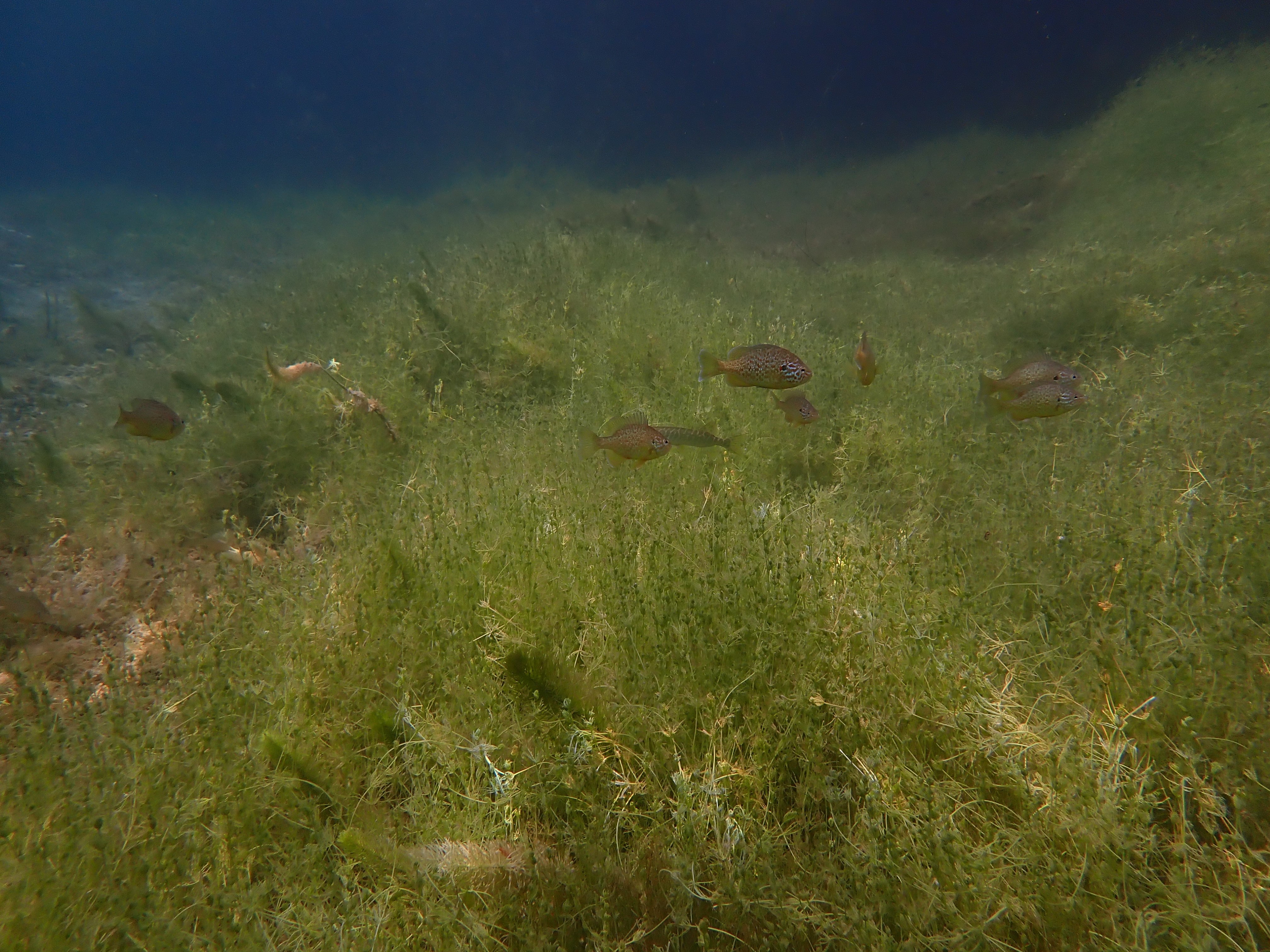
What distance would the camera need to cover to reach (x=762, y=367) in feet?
13.0

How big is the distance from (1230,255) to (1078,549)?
284 inches

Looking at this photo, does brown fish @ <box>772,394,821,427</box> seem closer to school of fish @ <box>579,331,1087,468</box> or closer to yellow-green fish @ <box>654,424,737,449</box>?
school of fish @ <box>579,331,1087,468</box>

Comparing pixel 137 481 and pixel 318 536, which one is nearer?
pixel 318 536

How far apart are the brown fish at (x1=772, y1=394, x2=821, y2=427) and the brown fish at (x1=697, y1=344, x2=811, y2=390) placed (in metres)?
0.38

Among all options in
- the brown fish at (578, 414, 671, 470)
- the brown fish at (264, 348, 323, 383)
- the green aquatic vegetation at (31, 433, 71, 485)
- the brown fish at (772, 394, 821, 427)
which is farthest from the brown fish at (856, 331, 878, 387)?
the green aquatic vegetation at (31, 433, 71, 485)

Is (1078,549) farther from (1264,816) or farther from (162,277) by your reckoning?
(162,277)

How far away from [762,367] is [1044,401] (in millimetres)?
1913

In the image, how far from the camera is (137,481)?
5215 mm

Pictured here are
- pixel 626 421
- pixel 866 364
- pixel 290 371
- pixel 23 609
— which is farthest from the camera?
pixel 290 371

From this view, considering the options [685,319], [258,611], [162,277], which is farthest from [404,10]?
[258,611]

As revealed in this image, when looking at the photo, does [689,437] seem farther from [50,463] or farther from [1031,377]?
[50,463]

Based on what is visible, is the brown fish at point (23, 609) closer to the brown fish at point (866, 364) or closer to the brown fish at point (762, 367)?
the brown fish at point (762, 367)

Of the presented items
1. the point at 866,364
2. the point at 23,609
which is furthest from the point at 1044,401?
the point at 23,609

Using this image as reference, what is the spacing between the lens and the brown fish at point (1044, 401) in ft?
12.2
